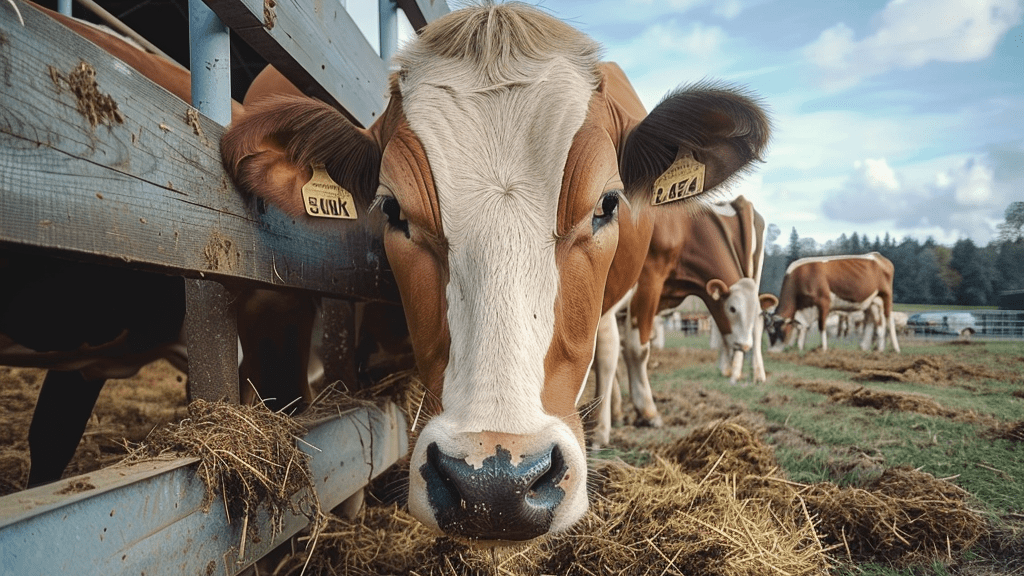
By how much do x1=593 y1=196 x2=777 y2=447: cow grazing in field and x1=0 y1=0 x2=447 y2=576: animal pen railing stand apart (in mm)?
3153

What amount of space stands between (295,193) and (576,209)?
40.4 inches

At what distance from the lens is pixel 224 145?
1769 millimetres

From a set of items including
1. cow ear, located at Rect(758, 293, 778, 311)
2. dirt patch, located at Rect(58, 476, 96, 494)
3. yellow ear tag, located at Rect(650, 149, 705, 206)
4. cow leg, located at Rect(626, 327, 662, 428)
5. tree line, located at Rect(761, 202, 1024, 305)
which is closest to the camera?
dirt patch, located at Rect(58, 476, 96, 494)

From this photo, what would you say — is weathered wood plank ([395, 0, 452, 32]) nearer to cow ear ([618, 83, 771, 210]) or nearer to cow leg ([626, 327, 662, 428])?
cow ear ([618, 83, 771, 210])

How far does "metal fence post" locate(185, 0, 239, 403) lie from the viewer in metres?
1.81

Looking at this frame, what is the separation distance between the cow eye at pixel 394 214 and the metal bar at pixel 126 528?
2.57ft

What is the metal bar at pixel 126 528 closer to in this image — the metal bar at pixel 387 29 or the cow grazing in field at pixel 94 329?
the cow grazing in field at pixel 94 329

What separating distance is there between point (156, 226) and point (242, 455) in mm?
654

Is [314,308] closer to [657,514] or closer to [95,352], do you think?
[95,352]

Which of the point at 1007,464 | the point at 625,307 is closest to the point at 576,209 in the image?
the point at 1007,464

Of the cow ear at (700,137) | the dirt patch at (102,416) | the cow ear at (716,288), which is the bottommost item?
the dirt patch at (102,416)

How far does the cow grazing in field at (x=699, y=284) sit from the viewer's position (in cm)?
550

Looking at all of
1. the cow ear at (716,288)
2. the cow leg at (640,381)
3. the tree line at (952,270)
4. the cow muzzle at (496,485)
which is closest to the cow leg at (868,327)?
the tree line at (952,270)

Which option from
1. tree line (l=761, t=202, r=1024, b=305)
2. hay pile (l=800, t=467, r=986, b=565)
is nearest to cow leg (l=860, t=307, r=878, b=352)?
tree line (l=761, t=202, r=1024, b=305)
